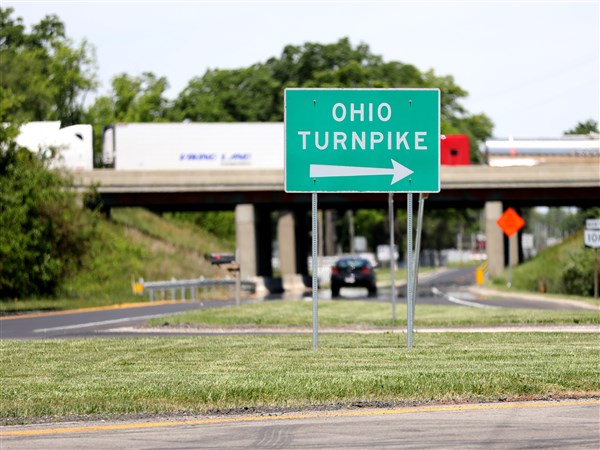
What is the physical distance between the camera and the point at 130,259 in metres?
60.0

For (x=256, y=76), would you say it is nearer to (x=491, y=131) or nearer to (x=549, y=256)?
(x=491, y=131)

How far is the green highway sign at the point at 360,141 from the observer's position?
17.3 m

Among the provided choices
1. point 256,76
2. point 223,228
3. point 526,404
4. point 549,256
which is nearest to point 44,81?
point 223,228

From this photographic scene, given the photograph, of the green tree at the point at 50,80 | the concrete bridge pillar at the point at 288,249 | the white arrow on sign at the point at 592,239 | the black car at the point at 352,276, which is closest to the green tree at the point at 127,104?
the green tree at the point at 50,80

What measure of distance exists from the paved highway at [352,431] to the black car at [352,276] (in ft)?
147

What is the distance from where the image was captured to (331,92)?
17.4m

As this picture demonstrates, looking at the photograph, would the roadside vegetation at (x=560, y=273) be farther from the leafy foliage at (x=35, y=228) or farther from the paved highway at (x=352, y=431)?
the paved highway at (x=352, y=431)

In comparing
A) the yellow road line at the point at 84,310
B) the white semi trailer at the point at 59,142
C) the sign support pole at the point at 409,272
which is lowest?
the yellow road line at the point at 84,310

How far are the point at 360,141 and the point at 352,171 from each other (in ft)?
1.33

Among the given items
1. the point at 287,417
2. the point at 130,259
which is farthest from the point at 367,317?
the point at 130,259

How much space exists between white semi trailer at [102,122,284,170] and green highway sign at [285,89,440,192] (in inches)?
1927

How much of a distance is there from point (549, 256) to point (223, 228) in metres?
38.9

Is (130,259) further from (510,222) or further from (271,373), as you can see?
(271,373)

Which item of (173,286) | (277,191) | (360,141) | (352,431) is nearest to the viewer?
(352,431)
